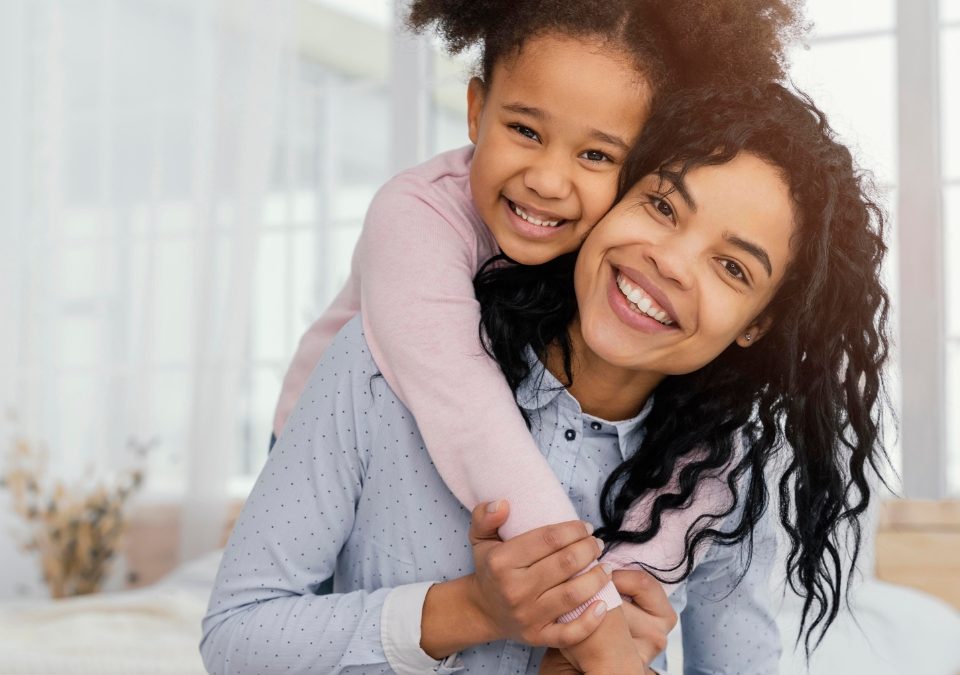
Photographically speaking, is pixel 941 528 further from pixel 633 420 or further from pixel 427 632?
pixel 427 632

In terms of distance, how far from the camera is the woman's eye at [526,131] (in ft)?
4.39

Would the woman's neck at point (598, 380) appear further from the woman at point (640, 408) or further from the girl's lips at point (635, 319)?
the girl's lips at point (635, 319)

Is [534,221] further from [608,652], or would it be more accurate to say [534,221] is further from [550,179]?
[608,652]

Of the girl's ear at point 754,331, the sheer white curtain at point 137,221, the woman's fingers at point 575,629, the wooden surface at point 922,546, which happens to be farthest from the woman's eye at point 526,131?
the sheer white curtain at point 137,221

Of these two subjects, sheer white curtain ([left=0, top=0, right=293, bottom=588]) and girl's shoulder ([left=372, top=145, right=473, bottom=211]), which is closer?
girl's shoulder ([left=372, top=145, right=473, bottom=211])

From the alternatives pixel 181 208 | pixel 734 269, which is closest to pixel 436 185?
pixel 734 269

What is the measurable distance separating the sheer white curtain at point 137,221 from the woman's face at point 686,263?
2.76 meters

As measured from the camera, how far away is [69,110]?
Answer: 13.5 feet

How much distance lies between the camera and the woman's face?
1.13 metres

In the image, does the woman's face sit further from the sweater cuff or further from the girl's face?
the sweater cuff

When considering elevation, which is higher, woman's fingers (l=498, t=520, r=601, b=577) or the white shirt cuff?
woman's fingers (l=498, t=520, r=601, b=577)

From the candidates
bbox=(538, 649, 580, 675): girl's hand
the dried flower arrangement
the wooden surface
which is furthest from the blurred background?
bbox=(538, 649, 580, 675): girl's hand

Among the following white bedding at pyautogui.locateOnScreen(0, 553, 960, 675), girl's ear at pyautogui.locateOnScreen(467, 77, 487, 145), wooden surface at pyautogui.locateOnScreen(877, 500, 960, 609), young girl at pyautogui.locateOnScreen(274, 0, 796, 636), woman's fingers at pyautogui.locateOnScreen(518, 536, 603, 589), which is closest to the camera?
woman's fingers at pyautogui.locateOnScreen(518, 536, 603, 589)

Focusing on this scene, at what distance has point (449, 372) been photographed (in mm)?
1185
